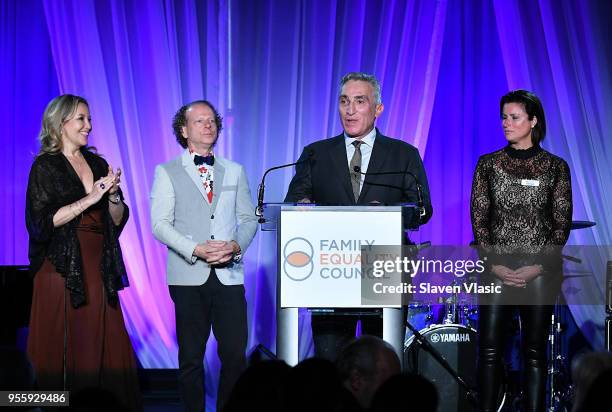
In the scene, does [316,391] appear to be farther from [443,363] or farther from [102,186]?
[443,363]

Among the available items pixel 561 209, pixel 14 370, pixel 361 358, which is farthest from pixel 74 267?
pixel 561 209

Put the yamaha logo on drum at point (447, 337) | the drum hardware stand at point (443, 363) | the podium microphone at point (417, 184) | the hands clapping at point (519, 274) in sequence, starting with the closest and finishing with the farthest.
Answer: the podium microphone at point (417, 184), the hands clapping at point (519, 274), the drum hardware stand at point (443, 363), the yamaha logo on drum at point (447, 337)

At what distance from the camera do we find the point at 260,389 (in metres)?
2.61

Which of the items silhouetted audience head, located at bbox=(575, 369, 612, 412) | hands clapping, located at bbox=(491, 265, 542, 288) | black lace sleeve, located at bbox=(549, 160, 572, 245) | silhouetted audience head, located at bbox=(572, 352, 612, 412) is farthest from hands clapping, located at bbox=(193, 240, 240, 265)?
silhouetted audience head, located at bbox=(575, 369, 612, 412)

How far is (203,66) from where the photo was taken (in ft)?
22.1

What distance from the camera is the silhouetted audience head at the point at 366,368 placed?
317 centimetres

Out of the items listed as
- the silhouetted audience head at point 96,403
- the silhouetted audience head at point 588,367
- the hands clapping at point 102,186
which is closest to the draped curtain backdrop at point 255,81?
the hands clapping at point 102,186

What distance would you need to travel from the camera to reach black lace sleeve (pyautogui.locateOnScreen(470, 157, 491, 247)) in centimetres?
477

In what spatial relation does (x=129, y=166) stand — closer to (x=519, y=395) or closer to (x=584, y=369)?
(x=519, y=395)

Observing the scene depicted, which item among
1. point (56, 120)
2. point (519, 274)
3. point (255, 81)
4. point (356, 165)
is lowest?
point (519, 274)

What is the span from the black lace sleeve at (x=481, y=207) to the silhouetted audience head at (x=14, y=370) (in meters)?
2.33

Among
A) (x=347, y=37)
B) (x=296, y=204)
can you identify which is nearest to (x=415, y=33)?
(x=347, y=37)

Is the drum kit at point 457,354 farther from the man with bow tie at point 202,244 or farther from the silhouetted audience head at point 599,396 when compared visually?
the silhouetted audience head at point 599,396

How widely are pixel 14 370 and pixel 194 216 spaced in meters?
1.62
